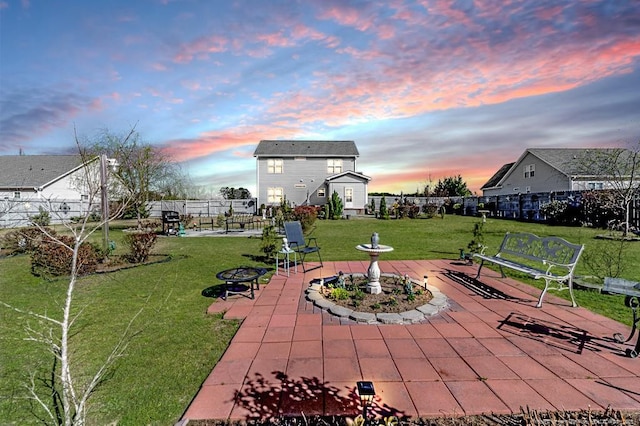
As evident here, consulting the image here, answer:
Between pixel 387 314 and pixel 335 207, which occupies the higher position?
pixel 335 207

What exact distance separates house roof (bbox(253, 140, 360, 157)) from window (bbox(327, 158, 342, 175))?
0.64 m

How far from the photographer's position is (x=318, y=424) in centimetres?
219

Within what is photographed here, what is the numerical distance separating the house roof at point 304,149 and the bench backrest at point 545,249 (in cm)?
2445

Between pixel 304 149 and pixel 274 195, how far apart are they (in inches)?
223

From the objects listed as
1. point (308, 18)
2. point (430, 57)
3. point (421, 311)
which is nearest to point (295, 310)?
point (421, 311)

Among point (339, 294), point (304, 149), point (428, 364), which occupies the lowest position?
point (428, 364)

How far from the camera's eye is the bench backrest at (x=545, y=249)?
15.6 ft

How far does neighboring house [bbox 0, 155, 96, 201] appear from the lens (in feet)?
83.0

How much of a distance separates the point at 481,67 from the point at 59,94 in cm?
977

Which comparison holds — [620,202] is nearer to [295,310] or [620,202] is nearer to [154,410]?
[295,310]

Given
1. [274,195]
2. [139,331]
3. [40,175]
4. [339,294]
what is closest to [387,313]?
[339,294]

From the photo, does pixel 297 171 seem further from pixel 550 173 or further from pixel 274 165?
pixel 550 173

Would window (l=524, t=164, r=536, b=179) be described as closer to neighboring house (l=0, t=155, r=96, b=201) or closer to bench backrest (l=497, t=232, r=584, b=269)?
bench backrest (l=497, t=232, r=584, b=269)

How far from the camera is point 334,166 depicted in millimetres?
29875
